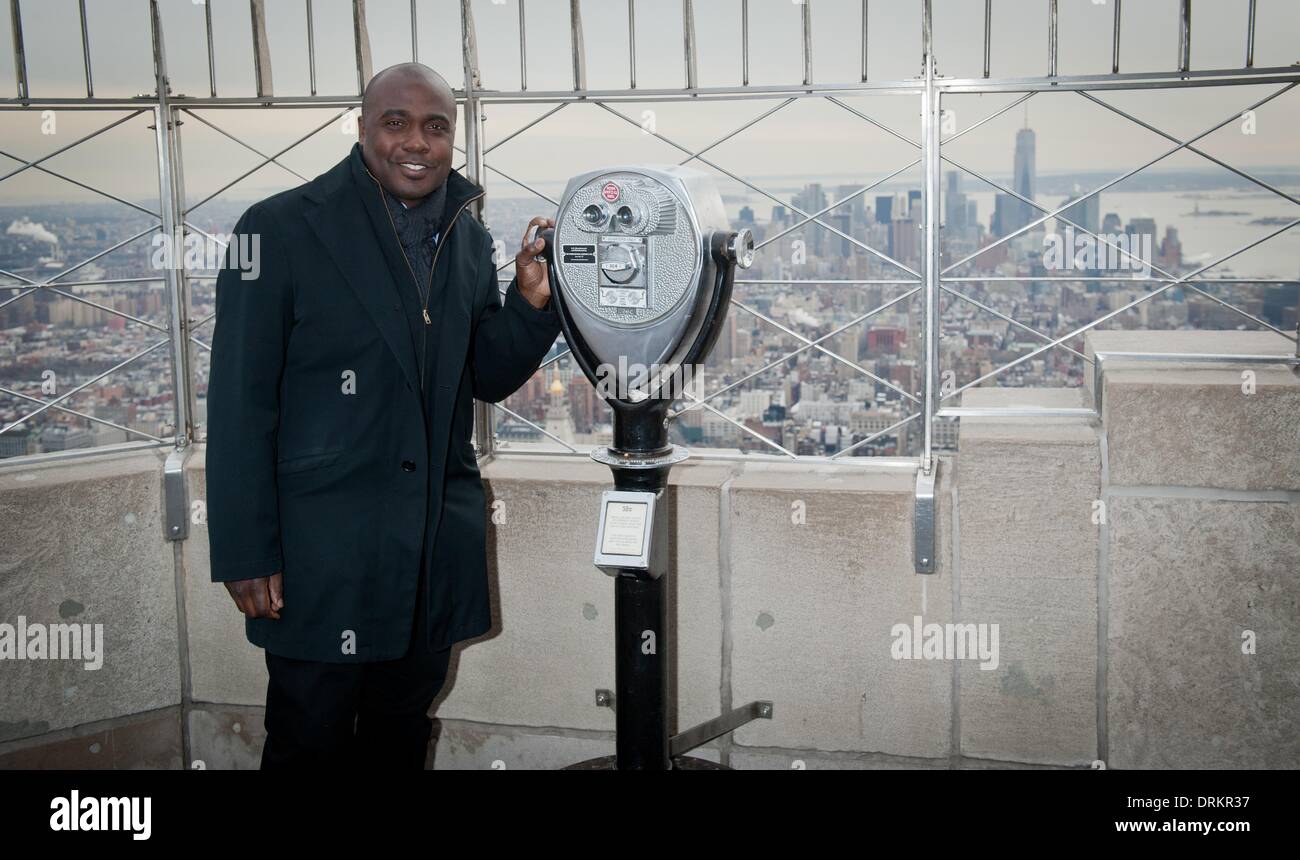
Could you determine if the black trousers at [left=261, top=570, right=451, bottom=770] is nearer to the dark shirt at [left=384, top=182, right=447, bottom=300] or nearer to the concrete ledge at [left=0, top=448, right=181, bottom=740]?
the dark shirt at [left=384, top=182, right=447, bottom=300]

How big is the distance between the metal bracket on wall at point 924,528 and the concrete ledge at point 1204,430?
43cm

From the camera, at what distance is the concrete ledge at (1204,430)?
9.68ft

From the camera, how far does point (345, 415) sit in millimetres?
2404

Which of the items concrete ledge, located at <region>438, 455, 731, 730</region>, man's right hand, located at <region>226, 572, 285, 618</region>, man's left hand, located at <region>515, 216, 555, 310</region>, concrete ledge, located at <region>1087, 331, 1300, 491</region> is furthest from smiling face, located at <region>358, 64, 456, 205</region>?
concrete ledge, located at <region>1087, 331, 1300, 491</region>

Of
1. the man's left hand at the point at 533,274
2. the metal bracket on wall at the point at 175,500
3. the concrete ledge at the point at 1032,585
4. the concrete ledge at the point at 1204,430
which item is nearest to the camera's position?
the man's left hand at the point at 533,274

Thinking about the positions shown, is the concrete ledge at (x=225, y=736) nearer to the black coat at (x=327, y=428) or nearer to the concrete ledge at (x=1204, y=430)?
the black coat at (x=327, y=428)

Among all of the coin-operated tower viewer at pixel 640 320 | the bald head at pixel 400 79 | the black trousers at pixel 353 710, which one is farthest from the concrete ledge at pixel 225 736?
the bald head at pixel 400 79

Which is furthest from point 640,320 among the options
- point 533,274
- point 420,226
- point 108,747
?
point 108,747

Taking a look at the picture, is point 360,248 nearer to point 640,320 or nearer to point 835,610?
point 640,320

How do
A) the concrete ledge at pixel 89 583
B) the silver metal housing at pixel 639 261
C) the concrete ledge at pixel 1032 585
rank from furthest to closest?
the concrete ledge at pixel 89 583, the concrete ledge at pixel 1032 585, the silver metal housing at pixel 639 261

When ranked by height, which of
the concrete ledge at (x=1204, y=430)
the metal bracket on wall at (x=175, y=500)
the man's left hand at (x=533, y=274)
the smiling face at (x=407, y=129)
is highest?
the smiling face at (x=407, y=129)

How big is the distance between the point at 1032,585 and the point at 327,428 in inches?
68.3

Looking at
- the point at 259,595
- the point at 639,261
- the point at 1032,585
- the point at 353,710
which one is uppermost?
the point at 639,261

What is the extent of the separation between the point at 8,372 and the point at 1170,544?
3.04m
